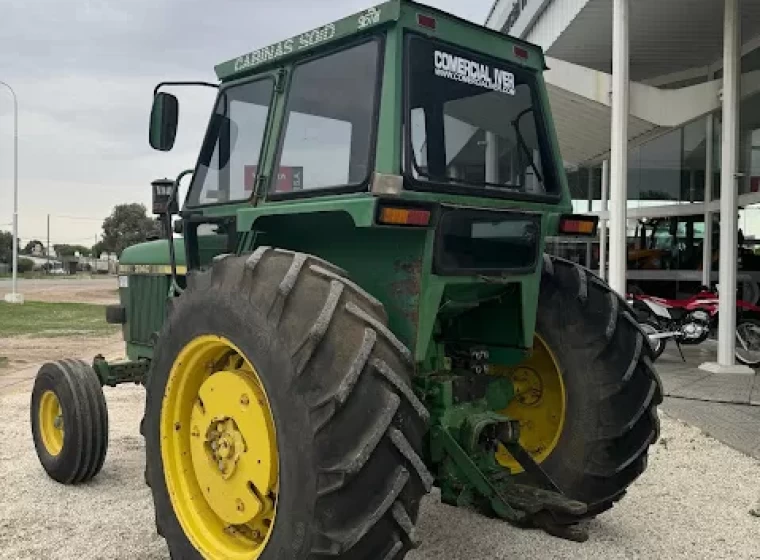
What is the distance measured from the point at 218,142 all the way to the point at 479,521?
2484 mm

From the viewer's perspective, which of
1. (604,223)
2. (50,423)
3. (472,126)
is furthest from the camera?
(604,223)

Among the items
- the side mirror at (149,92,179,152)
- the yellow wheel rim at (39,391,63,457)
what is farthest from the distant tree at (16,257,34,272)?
the side mirror at (149,92,179,152)

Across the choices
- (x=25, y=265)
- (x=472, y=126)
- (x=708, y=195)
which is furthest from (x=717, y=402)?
(x=25, y=265)

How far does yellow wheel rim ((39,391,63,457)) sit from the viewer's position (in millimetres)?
5152

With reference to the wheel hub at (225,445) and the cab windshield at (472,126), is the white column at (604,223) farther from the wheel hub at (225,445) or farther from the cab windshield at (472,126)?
the wheel hub at (225,445)

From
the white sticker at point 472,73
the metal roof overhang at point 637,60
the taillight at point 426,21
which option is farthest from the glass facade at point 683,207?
the taillight at point 426,21

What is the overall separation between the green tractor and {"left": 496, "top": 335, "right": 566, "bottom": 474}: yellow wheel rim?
0.01 metres

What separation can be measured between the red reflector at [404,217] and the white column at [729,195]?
293 inches

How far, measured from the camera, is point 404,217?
2.87 m

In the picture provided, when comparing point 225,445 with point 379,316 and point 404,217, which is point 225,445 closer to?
point 379,316

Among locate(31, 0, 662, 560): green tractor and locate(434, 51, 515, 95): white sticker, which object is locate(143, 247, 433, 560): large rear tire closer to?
locate(31, 0, 662, 560): green tractor

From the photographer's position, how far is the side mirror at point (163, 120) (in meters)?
4.07

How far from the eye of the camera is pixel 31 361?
11453 mm

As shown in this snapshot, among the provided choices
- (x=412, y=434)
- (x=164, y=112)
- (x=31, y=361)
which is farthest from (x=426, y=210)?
(x=31, y=361)
